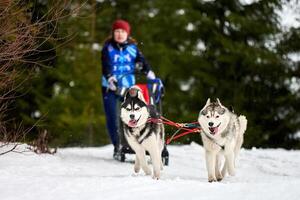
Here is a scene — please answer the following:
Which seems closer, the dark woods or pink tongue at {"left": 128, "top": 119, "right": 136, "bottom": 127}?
pink tongue at {"left": 128, "top": 119, "right": 136, "bottom": 127}

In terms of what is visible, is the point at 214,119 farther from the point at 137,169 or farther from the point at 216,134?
the point at 137,169

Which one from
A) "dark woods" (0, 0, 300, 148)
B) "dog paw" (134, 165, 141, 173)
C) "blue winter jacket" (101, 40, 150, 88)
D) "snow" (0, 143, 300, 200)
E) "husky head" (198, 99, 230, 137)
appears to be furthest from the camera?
"dark woods" (0, 0, 300, 148)

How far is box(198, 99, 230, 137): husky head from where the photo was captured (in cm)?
621

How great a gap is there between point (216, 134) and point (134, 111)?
876 mm

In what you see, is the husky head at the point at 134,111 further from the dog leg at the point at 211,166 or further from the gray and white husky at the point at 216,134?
the dog leg at the point at 211,166

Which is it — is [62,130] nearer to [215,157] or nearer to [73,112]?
[73,112]

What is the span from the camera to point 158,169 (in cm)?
650

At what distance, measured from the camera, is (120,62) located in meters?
9.00

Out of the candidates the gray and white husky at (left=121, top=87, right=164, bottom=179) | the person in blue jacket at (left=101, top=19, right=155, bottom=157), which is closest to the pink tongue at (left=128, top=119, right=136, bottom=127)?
the gray and white husky at (left=121, top=87, right=164, bottom=179)

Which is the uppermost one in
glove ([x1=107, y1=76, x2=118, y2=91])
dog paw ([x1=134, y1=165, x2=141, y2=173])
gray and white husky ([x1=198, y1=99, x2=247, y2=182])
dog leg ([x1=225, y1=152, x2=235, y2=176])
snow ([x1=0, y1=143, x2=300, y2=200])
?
glove ([x1=107, y1=76, x2=118, y2=91])

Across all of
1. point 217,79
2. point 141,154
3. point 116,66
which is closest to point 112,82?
point 116,66

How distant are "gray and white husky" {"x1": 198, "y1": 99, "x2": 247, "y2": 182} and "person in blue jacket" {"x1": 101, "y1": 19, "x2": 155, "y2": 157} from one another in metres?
2.52

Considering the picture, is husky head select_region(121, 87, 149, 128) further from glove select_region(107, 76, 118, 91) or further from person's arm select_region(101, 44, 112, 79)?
person's arm select_region(101, 44, 112, 79)

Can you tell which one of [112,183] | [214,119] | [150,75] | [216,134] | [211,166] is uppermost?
[150,75]
